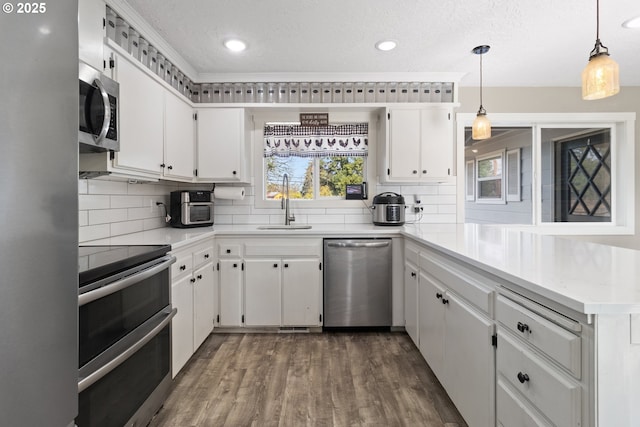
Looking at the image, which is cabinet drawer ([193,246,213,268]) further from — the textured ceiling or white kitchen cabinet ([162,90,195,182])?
the textured ceiling

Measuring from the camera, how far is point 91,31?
1.61 meters

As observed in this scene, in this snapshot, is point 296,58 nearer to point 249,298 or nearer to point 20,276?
point 249,298

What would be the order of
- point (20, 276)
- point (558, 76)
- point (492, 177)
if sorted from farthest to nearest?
point (492, 177), point (558, 76), point (20, 276)

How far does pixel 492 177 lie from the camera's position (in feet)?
13.4

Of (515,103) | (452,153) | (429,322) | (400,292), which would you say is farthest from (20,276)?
(515,103)

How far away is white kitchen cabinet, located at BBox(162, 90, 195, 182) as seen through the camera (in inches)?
95.8

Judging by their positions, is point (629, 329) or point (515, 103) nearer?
point (629, 329)

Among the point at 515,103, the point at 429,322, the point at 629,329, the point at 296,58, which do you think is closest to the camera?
the point at 629,329

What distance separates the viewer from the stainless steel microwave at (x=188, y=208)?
9.10 ft

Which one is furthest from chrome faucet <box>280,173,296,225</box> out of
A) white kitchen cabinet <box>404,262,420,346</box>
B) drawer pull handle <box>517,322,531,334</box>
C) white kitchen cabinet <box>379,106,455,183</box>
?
drawer pull handle <box>517,322,531,334</box>

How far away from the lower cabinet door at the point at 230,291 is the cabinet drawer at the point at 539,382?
6.87 ft

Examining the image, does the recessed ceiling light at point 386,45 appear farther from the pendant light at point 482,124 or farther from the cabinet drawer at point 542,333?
the cabinet drawer at point 542,333

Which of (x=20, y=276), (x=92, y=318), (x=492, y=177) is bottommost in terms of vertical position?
(x=92, y=318)

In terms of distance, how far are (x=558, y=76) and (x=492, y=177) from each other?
1320mm
